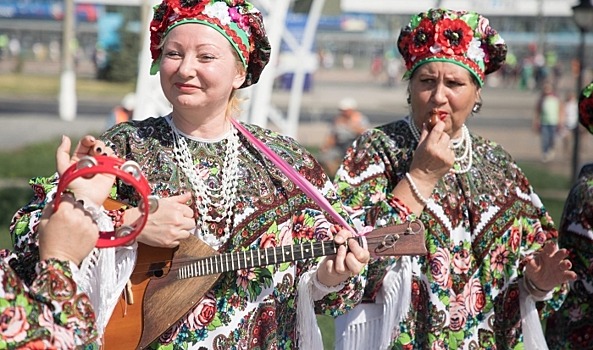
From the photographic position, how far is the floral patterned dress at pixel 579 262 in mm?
4430

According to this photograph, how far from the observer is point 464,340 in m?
4.13

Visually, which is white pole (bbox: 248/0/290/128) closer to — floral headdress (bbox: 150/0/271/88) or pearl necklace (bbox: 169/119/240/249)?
floral headdress (bbox: 150/0/271/88)

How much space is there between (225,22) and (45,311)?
4.18 feet

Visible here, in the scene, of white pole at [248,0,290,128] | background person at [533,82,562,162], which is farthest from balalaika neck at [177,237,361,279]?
background person at [533,82,562,162]

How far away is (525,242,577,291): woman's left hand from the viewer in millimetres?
4047

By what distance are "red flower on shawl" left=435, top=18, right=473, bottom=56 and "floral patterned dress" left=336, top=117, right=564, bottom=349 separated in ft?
1.22

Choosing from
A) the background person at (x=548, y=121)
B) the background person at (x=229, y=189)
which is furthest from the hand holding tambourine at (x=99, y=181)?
the background person at (x=548, y=121)

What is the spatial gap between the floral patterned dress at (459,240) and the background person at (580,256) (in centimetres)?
15

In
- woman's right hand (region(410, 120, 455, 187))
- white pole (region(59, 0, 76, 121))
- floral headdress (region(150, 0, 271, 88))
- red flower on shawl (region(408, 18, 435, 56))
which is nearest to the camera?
floral headdress (region(150, 0, 271, 88))

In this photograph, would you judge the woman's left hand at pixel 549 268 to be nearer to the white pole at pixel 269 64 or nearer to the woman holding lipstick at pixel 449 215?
the woman holding lipstick at pixel 449 215

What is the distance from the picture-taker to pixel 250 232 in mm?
3426

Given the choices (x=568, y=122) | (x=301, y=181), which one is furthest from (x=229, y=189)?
(x=568, y=122)

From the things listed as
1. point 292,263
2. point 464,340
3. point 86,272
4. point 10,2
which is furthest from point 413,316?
point 10,2

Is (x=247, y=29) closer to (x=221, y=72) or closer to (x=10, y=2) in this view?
(x=221, y=72)
